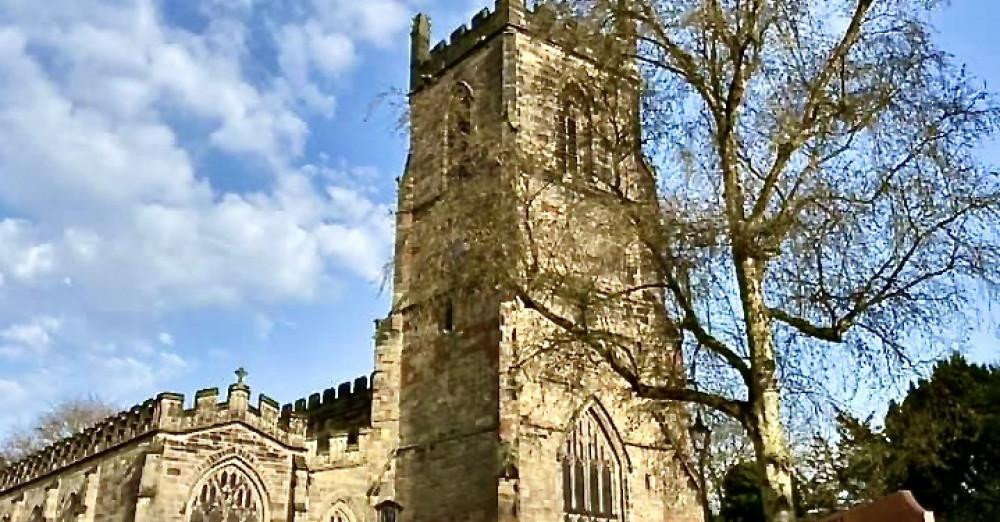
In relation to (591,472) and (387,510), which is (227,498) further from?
(591,472)

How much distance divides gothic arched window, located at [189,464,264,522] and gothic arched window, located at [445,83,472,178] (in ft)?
27.3

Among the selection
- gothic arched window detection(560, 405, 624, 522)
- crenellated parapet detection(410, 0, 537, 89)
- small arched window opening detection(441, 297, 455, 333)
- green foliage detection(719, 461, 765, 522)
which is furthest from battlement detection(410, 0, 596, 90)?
green foliage detection(719, 461, 765, 522)

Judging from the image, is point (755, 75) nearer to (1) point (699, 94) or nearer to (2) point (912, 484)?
(1) point (699, 94)

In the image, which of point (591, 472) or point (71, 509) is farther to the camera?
point (71, 509)

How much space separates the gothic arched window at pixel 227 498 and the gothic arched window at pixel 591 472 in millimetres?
6208

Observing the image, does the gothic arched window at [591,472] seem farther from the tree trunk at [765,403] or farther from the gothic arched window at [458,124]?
the tree trunk at [765,403]

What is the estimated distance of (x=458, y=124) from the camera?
947 inches

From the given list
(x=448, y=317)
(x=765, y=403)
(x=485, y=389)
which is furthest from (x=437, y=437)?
(x=765, y=403)

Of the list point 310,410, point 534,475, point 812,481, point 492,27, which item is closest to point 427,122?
point 492,27

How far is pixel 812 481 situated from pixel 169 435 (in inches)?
472

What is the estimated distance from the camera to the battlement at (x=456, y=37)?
2323 cm

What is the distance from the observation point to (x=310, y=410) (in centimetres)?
2580

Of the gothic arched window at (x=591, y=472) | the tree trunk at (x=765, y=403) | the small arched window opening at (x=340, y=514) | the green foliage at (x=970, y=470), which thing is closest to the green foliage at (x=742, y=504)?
the green foliage at (x=970, y=470)

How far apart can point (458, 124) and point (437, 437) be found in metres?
7.74
